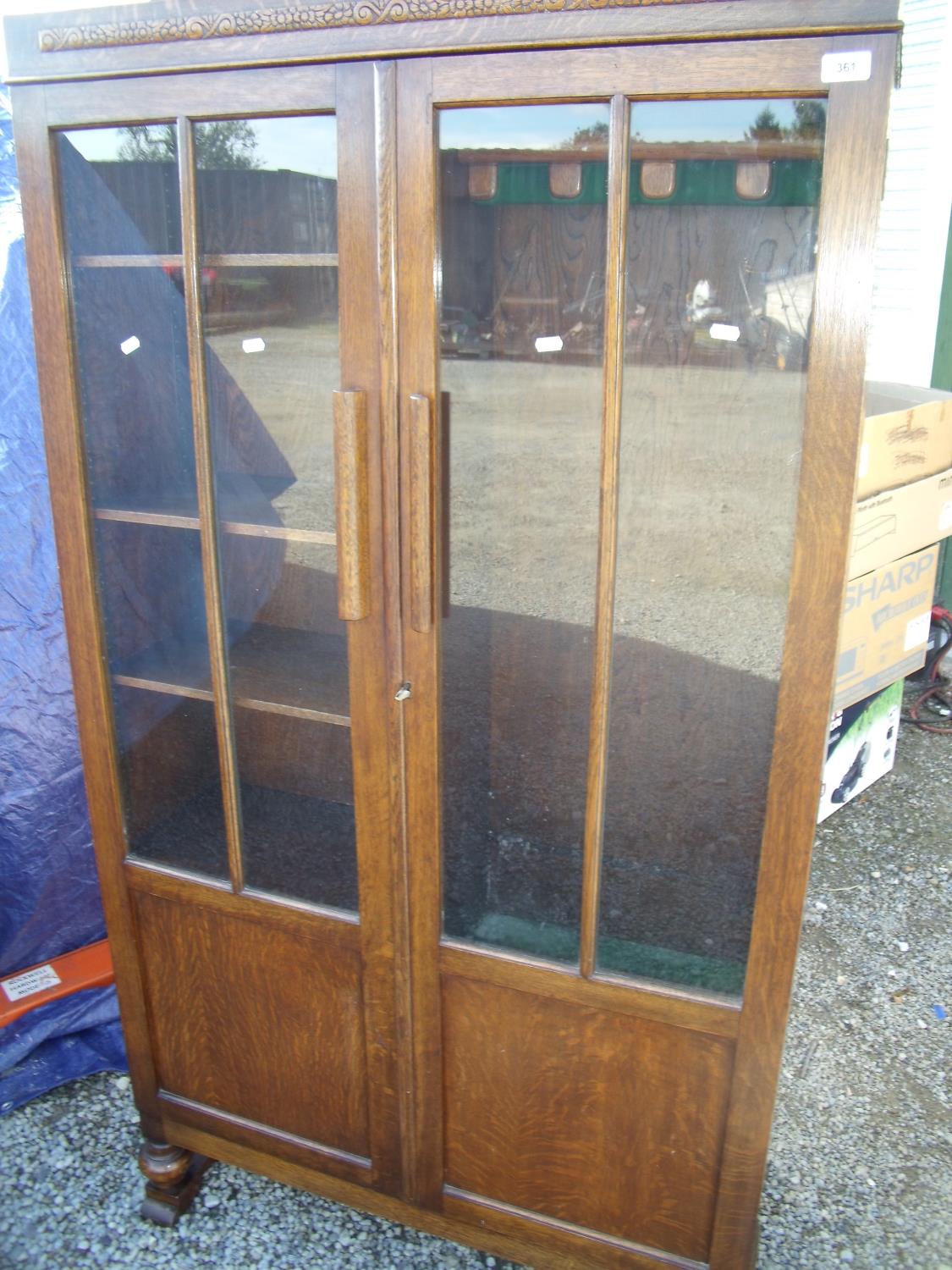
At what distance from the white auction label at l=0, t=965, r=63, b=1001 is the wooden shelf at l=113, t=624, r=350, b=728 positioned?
0.80 meters

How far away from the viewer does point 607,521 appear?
3.58ft

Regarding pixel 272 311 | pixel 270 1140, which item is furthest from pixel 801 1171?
pixel 272 311

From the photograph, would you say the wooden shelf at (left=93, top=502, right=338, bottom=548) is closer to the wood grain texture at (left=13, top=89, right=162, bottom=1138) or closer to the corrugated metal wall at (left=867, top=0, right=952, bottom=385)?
the wood grain texture at (left=13, top=89, right=162, bottom=1138)

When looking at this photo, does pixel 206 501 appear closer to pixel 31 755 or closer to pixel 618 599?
pixel 618 599

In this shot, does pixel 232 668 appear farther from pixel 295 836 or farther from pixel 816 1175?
pixel 816 1175

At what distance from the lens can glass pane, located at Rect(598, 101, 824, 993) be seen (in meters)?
1.00

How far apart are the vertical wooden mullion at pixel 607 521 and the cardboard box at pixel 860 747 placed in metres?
1.58

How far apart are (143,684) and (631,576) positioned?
66 cm

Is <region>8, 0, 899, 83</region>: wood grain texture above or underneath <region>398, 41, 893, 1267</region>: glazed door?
above

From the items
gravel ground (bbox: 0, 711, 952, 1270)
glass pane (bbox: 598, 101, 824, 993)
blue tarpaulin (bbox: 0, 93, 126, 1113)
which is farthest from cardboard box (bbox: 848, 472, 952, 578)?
blue tarpaulin (bbox: 0, 93, 126, 1113)

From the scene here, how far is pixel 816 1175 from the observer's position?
1.71m

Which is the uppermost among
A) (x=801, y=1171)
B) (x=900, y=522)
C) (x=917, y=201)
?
(x=917, y=201)

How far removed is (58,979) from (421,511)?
1274 mm

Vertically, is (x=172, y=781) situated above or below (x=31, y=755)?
above
